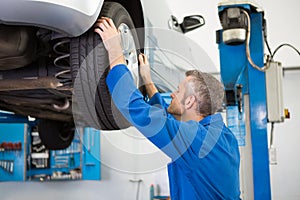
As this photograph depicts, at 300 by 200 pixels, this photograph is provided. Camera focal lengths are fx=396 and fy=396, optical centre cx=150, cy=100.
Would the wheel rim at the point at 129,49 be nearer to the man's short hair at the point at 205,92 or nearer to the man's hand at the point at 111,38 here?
the man's hand at the point at 111,38

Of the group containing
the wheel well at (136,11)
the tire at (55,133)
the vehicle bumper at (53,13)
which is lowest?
the tire at (55,133)

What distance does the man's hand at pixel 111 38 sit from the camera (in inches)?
54.6

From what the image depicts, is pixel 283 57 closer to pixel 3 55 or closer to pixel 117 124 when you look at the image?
pixel 117 124

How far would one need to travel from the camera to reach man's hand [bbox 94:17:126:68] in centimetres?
139

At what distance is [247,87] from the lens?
2.12 meters

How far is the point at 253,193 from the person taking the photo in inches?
81.5

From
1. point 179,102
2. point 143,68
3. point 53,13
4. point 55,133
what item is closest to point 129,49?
point 143,68

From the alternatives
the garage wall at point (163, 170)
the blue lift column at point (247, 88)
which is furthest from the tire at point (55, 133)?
the blue lift column at point (247, 88)

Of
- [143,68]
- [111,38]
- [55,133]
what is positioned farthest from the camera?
[55,133]

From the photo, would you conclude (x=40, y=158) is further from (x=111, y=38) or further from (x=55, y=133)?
(x=111, y=38)

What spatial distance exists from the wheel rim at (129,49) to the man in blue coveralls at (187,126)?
2.8 inches

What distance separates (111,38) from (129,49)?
0.71 ft

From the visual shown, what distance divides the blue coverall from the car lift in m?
0.35

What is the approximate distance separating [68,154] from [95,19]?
3.83 meters
